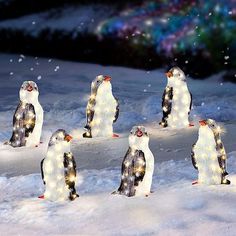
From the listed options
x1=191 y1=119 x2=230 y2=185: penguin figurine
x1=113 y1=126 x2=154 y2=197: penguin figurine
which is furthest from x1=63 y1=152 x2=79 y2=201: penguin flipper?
x1=191 y1=119 x2=230 y2=185: penguin figurine

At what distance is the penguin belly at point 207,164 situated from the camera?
808 centimetres

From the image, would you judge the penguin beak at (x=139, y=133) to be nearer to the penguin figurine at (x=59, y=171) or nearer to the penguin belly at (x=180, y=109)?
the penguin figurine at (x=59, y=171)

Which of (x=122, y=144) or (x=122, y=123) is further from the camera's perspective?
(x=122, y=123)

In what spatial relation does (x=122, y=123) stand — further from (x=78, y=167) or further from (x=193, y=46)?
(x=193, y=46)

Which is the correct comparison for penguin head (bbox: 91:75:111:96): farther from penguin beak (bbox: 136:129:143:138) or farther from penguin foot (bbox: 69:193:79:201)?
penguin foot (bbox: 69:193:79:201)

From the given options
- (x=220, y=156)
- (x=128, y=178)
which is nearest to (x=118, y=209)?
(x=128, y=178)

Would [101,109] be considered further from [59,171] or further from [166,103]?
[59,171]

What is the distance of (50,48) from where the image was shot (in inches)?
848

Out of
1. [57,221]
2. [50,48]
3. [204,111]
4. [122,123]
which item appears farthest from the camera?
[50,48]

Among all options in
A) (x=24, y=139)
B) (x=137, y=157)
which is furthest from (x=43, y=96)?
(x=137, y=157)

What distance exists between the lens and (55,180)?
7691mm

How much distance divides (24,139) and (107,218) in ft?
10.9

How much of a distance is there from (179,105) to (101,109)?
135 cm

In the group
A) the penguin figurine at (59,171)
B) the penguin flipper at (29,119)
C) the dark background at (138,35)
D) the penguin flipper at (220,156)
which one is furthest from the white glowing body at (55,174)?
the dark background at (138,35)
